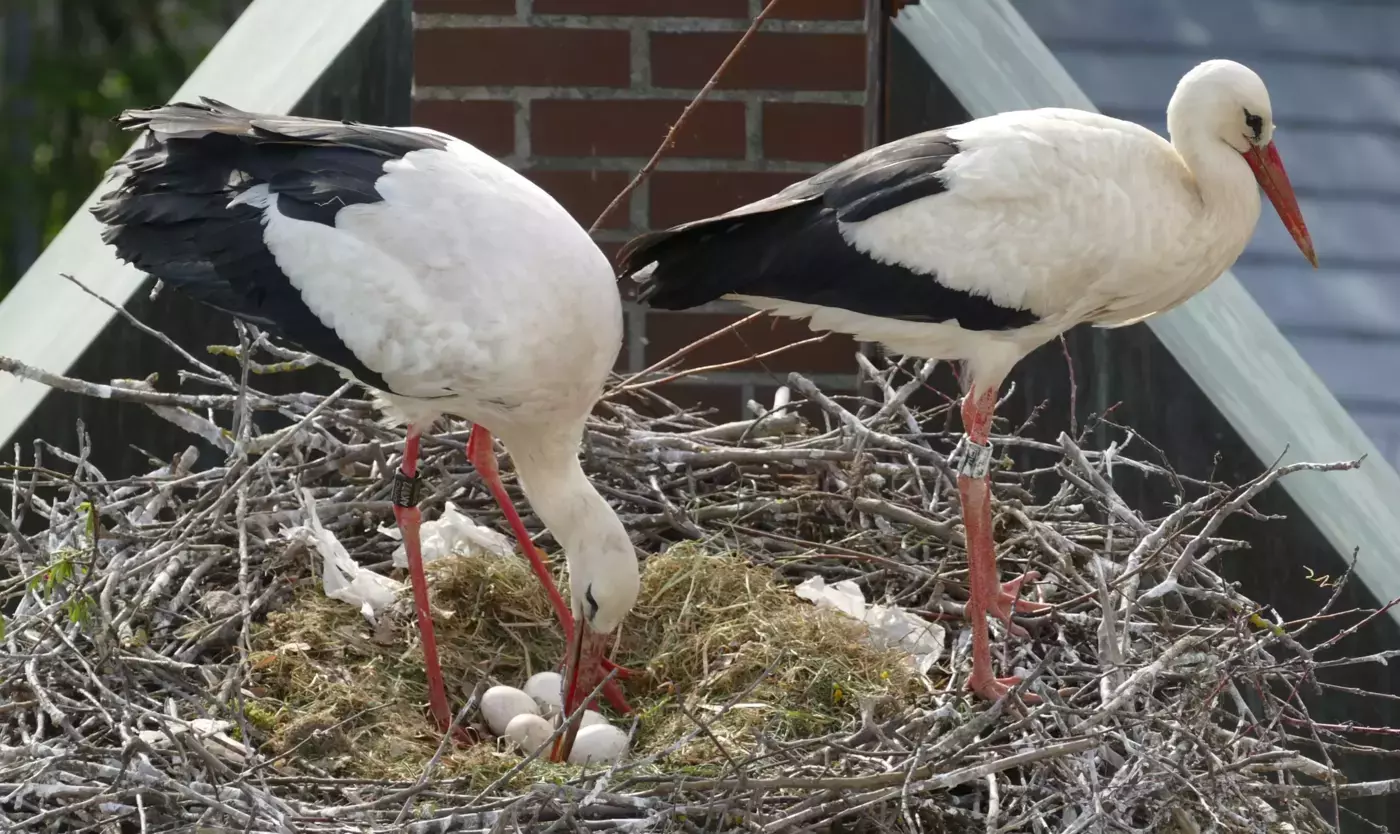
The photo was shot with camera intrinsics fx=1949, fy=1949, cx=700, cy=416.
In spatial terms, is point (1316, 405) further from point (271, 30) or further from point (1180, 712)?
point (271, 30)

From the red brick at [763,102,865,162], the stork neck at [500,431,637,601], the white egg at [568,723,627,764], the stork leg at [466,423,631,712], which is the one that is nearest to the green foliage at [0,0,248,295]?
the red brick at [763,102,865,162]

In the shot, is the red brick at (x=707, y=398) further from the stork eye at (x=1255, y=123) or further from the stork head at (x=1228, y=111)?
the stork eye at (x=1255, y=123)

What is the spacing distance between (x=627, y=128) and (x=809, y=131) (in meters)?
0.44

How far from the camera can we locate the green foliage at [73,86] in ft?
37.9

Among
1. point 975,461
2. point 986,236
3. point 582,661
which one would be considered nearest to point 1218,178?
point 986,236

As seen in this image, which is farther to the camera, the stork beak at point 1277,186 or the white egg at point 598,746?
the stork beak at point 1277,186

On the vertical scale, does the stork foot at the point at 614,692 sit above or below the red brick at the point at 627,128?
below

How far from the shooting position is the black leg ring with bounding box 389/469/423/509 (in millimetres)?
4031

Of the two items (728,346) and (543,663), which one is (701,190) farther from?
(543,663)

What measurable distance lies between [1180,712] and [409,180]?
1.75 meters

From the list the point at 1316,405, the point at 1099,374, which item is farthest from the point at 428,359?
the point at 1316,405

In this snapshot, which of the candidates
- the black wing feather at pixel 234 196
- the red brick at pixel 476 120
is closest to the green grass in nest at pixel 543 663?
the black wing feather at pixel 234 196

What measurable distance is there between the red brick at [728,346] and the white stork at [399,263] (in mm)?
915

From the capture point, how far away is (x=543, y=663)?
4250 mm
